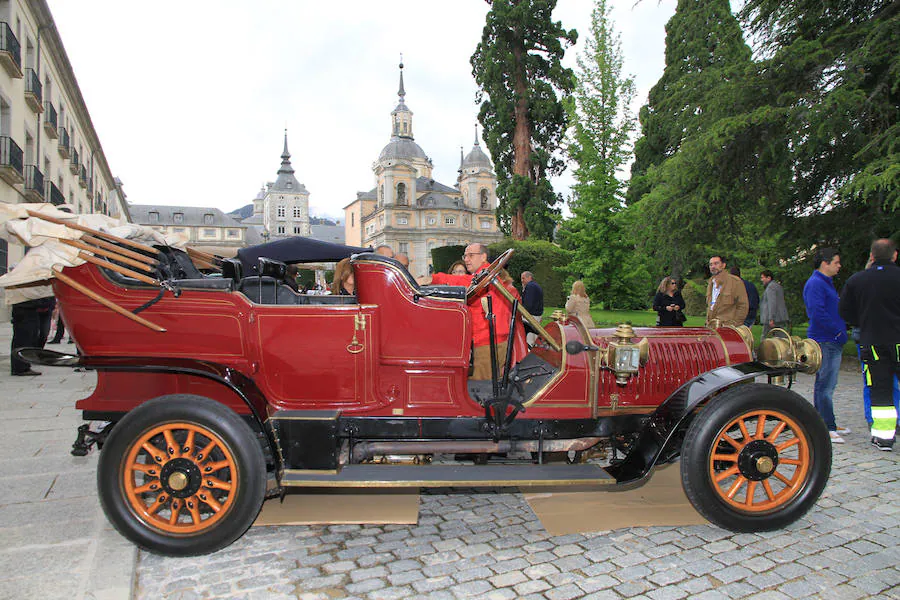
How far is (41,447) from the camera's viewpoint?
16.4 ft

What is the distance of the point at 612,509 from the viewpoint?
12.2 ft

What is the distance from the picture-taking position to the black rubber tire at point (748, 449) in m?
3.24

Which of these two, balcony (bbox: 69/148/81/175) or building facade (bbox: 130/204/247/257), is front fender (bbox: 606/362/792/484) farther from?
building facade (bbox: 130/204/247/257)

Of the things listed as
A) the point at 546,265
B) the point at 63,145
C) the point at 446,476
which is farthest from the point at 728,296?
the point at 63,145

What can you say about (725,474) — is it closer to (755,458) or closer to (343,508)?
(755,458)

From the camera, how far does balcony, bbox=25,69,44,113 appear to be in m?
17.3

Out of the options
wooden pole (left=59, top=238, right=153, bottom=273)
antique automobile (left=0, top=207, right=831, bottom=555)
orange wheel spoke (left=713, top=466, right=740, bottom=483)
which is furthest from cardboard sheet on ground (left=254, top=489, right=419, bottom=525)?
orange wheel spoke (left=713, top=466, right=740, bottom=483)

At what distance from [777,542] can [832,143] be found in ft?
32.8

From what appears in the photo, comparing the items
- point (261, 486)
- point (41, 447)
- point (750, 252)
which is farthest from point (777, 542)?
point (750, 252)

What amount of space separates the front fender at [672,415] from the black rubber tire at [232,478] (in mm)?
2152

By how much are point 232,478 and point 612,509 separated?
2.42 meters

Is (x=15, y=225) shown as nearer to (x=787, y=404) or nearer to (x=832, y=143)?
(x=787, y=404)

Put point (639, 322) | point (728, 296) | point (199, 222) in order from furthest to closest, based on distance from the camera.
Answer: point (199, 222), point (639, 322), point (728, 296)

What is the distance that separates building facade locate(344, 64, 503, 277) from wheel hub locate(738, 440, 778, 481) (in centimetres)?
7843
